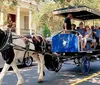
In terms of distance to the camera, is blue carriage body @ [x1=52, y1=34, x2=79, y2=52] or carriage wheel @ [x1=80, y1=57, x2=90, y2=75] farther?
carriage wheel @ [x1=80, y1=57, x2=90, y2=75]

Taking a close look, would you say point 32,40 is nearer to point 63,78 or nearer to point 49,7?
point 63,78

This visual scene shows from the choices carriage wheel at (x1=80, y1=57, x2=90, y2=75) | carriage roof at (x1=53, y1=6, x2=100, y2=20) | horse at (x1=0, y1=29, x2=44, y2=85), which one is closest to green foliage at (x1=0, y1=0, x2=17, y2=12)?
carriage roof at (x1=53, y1=6, x2=100, y2=20)

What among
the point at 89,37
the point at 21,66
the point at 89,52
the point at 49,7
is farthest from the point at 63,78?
the point at 49,7

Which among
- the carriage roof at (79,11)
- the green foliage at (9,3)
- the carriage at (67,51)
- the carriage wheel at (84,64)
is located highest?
the green foliage at (9,3)

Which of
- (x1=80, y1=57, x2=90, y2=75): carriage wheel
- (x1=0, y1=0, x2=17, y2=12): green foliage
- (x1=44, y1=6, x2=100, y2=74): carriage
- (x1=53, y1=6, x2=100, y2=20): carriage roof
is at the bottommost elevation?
(x1=80, y1=57, x2=90, y2=75): carriage wheel

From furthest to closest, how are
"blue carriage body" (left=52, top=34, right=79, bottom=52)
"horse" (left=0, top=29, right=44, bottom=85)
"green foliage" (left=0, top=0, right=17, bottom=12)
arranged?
"green foliage" (left=0, top=0, right=17, bottom=12), "blue carriage body" (left=52, top=34, right=79, bottom=52), "horse" (left=0, top=29, right=44, bottom=85)

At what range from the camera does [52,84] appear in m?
9.34

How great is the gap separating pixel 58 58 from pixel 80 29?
240 centimetres

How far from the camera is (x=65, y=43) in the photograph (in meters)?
11.0

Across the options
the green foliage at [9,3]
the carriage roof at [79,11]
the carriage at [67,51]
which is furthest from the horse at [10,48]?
the green foliage at [9,3]

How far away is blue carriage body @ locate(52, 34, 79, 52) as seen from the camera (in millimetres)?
10820

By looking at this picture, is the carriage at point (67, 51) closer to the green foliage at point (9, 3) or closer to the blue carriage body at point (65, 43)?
the blue carriage body at point (65, 43)

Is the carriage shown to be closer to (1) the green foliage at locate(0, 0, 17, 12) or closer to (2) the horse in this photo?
(2) the horse

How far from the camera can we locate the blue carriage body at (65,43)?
1082 centimetres
